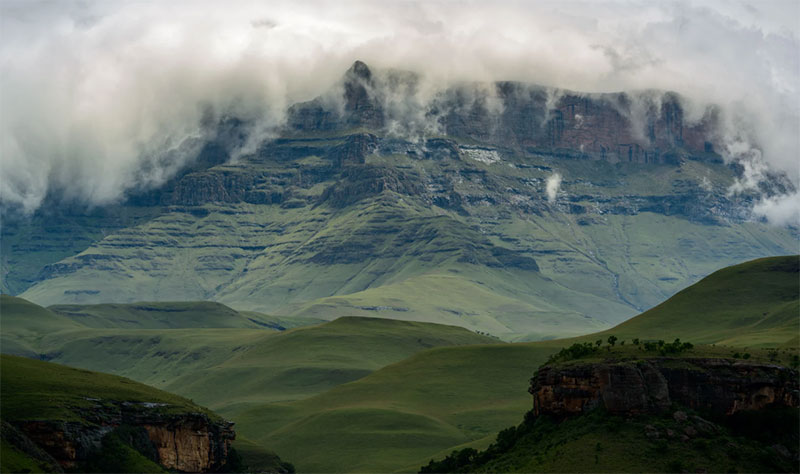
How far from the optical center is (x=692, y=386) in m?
173

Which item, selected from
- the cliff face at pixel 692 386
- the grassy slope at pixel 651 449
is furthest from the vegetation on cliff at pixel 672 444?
the cliff face at pixel 692 386

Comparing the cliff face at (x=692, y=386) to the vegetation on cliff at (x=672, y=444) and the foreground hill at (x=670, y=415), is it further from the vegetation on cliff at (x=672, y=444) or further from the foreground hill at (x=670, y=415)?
the vegetation on cliff at (x=672, y=444)

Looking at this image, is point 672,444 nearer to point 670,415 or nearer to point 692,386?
point 670,415

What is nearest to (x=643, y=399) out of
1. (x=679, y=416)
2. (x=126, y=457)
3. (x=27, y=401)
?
(x=679, y=416)

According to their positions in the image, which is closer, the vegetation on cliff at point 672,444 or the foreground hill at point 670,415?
the vegetation on cliff at point 672,444

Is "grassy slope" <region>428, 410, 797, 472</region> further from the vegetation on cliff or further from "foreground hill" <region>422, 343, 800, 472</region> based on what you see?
"foreground hill" <region>422, 343, 800, 472</region>

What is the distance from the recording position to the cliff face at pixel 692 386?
17112cm

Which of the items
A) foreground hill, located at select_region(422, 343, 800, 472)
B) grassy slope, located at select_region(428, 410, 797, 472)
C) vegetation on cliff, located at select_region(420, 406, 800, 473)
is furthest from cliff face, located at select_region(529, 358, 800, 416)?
grassy slope, located at select_region(428, 410, 797, 472)

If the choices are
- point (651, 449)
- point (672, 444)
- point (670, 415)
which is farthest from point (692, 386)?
point (651, 449)

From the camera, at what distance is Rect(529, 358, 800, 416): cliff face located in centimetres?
17112

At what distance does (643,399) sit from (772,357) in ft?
70.4

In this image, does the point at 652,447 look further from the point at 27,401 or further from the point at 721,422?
the point at 27,401

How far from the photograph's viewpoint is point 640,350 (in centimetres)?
18175

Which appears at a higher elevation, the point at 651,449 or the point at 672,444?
the point at 672,444
